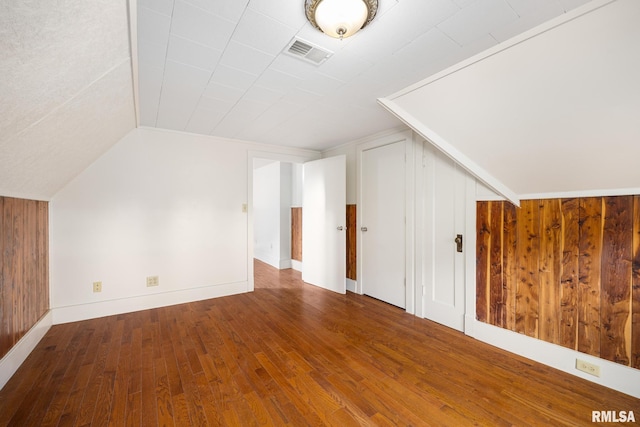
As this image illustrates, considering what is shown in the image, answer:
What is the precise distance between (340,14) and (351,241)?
3.08 m

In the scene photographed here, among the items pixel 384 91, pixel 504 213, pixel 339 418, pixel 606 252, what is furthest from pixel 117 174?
pixel 606 252

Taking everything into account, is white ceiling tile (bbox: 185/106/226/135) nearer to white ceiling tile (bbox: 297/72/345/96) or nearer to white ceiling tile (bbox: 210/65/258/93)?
white ceiling tile (bbox: 210/65/258/93)

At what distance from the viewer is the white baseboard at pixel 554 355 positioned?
1713 mm

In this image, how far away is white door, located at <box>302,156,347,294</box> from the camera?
3807mm

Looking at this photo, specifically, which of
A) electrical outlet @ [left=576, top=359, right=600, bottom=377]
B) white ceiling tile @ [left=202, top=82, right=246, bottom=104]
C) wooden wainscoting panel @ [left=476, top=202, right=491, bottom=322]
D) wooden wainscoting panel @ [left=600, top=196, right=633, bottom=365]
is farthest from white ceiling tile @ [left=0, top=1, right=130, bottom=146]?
electrical outlet @ [left=576, top=359, right=600, bottom=377]

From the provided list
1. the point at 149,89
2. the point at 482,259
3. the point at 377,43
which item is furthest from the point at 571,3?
the point at 149,89

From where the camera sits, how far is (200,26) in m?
1.44

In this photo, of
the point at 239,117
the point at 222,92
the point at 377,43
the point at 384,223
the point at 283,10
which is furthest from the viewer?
the point at 384,223

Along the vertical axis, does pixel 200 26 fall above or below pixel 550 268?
above

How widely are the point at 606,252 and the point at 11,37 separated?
11.1 ft

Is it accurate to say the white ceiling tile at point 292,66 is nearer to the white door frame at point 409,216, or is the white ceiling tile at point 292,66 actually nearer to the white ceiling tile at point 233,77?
the white ceiling tile at point 233,77

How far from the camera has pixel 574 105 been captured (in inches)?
60.0

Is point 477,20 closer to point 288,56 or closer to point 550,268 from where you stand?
point 288,56

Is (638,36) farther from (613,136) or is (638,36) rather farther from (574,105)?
(613,136)
